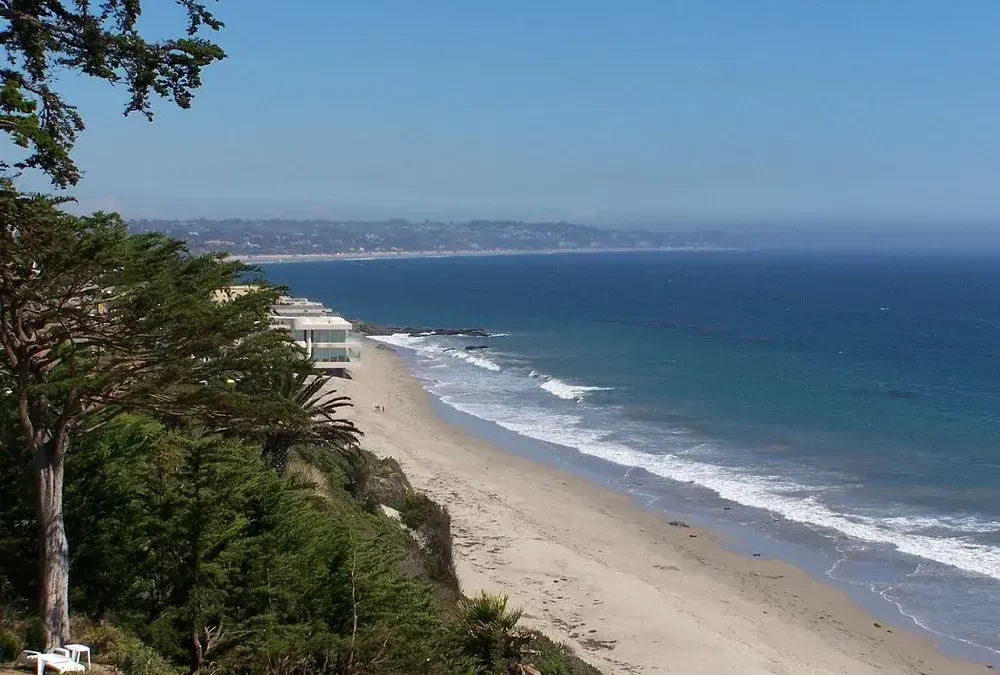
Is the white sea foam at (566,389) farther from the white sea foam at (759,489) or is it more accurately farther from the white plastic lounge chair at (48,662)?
the white plastic lounge chair at (48,662)

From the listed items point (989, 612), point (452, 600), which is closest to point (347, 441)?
point (452, 600)

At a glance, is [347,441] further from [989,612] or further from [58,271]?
[989,612]

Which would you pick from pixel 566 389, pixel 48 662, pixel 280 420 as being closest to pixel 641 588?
pixel 280 420

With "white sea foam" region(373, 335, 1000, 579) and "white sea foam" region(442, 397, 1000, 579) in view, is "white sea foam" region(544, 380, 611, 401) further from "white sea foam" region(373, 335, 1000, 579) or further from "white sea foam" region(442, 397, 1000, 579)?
"white sea foam" region(442, 397, 1000, 579)

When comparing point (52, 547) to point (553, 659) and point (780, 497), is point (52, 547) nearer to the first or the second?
point (553, 659)

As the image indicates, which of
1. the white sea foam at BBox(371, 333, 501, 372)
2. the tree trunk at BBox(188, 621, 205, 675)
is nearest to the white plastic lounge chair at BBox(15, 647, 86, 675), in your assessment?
the tree trunk at BBox(188, 621, 205, 675)

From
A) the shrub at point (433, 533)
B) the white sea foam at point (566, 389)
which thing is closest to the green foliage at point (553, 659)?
the shrub at point (433, 533)
